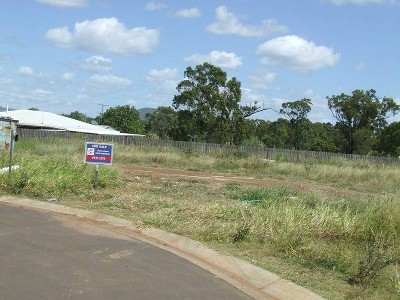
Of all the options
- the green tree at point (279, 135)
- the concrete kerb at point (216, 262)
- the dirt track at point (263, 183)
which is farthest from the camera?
the green tree at point (279, 135)

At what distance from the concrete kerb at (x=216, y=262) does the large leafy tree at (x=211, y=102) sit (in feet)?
149

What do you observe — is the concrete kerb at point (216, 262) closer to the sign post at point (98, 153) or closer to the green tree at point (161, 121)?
the sign post at point (98, 153)

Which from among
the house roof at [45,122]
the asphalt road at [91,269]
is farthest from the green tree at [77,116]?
the asphalt road at [91,269]

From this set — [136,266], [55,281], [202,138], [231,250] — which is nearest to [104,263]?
[136,266]

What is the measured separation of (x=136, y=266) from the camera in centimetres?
675

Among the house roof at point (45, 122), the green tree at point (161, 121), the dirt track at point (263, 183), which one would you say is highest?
the green tree at point (161, 121)

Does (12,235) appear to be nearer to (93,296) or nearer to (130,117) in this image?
(93,296)

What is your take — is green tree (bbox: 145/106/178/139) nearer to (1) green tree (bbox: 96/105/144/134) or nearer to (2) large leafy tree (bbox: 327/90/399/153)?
(1) green tree (bbox: 96/105/144/134)

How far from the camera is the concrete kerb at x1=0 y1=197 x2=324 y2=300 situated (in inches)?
238

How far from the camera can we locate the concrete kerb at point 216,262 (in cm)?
605

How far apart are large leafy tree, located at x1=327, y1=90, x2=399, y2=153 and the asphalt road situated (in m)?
62.0

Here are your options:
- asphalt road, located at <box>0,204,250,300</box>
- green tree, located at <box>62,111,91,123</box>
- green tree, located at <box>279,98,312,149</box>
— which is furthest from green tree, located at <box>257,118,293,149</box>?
asphalt road, located at <box>0,204,250,300</box>

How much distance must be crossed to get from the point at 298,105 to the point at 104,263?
65.7m

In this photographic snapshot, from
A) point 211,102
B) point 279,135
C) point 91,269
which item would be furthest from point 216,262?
point 279,135
